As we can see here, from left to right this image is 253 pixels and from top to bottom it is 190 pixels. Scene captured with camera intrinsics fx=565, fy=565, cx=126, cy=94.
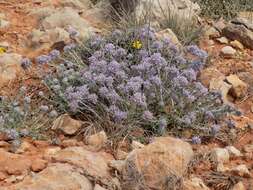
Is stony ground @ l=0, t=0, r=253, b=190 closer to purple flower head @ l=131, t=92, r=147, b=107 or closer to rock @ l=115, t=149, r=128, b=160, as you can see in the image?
rock @ l=115, t=149, r=128, b=160

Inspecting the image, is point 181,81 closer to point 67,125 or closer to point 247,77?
point 67,125

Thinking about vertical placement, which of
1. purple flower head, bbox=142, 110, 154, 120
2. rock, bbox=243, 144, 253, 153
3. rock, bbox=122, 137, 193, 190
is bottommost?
rock, bbox=243, 144, 253, 153

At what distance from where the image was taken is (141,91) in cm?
381

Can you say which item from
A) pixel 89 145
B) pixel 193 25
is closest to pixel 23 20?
pixel 193 25

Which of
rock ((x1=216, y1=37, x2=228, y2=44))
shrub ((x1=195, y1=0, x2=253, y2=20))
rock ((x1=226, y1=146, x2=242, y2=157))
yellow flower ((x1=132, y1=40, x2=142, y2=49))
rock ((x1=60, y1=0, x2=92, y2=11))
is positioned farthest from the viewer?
shrub ((x1=195, y1=0, x2=253, y2=20))

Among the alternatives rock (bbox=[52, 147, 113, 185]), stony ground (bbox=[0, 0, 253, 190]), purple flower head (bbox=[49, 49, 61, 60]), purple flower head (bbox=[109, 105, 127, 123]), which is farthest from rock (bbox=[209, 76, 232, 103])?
rock (bbox=[52, 147, 113, 185])

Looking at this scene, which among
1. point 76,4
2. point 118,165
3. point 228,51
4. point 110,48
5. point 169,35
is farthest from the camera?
point 76,4

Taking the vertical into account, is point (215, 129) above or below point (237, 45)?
above

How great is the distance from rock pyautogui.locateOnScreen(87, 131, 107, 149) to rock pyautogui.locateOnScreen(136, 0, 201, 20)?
6.78 feet

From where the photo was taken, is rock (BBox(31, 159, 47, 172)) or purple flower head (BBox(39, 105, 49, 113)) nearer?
rock (BBox(31, 159, 47, 172))

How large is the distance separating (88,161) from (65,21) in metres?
2.45

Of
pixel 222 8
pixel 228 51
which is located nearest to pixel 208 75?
pixel 228 51

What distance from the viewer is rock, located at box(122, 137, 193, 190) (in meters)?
2.98

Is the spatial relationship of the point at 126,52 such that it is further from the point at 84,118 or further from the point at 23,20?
the point at 23,20
